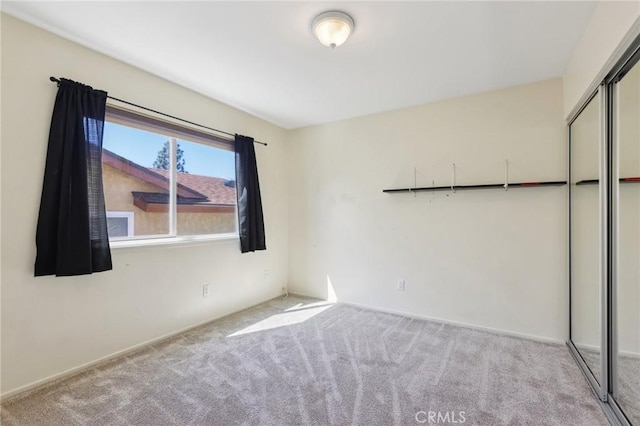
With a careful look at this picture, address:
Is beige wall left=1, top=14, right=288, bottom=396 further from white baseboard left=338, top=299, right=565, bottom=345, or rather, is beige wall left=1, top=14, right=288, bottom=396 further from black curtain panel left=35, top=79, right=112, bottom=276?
white baseboard left=338, top=299, right=565, bottom=345

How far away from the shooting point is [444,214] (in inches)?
125

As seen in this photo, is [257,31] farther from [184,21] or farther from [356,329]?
[356,329]

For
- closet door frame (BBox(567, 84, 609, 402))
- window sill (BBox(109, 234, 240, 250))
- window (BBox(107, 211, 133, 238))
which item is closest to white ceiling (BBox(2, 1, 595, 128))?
closet door frame (BBox(567, 84, 609, 402))

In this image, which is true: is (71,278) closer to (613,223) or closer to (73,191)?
(73,191)

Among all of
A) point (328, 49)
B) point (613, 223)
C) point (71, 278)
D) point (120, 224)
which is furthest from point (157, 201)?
point (613, 223)

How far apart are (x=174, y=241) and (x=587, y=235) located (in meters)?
3.53

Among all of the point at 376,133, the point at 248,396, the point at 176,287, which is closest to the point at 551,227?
the point at 376,133

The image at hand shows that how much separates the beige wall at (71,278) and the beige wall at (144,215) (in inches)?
8.1

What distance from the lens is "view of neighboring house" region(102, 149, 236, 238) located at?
2475 millimetres

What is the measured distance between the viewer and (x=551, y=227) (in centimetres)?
268

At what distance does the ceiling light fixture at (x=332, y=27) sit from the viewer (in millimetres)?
1854

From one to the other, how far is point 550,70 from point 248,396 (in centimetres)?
355

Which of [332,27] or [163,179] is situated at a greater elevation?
[332,27]

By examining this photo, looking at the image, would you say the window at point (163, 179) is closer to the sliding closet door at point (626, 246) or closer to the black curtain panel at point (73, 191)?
the black curtain panel at point (73, 191)
